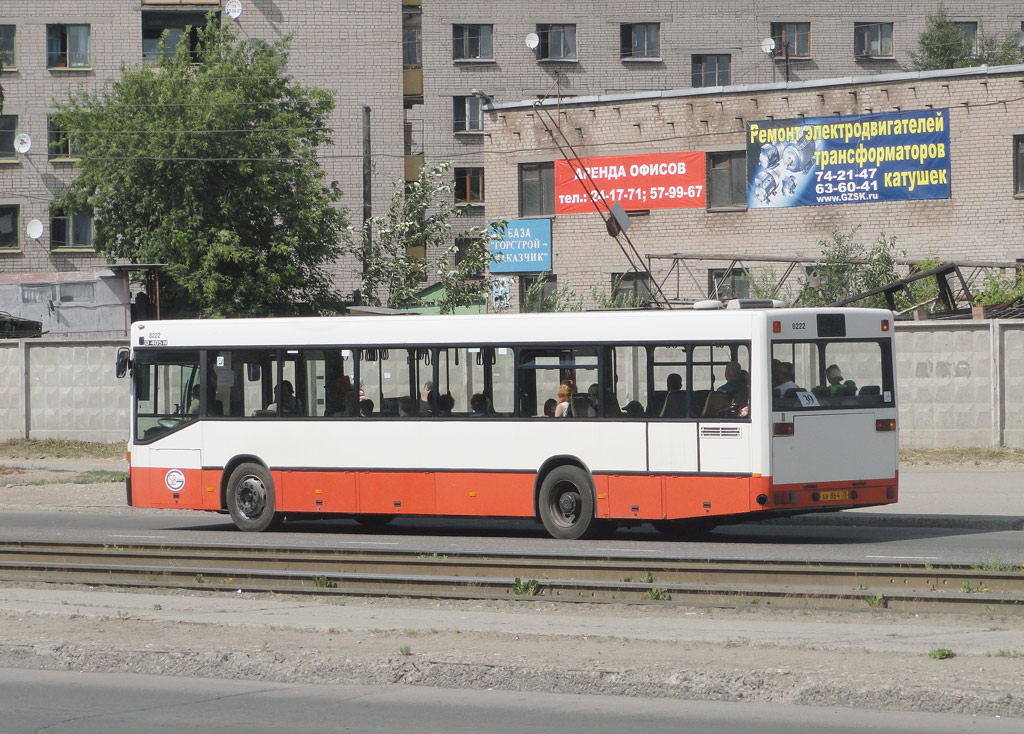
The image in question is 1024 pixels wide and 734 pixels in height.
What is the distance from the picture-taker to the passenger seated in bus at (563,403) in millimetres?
15766

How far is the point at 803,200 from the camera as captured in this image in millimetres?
38281

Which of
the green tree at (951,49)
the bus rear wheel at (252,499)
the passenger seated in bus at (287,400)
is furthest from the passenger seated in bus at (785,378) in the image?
the green tree at (951,49)

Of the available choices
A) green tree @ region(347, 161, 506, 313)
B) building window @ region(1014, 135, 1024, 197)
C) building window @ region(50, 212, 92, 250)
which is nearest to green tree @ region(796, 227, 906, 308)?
building window @ region(1014, 135, 1024, 197)

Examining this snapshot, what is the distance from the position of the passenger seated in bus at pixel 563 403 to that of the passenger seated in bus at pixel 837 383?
9.11 ft

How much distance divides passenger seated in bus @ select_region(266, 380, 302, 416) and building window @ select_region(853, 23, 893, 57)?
4692 cm

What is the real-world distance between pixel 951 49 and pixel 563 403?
47.1 meters

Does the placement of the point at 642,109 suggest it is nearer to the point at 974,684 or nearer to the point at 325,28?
the point at 325,28

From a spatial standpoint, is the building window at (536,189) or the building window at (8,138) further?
the building window at (8,138)

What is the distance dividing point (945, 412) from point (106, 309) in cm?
3106

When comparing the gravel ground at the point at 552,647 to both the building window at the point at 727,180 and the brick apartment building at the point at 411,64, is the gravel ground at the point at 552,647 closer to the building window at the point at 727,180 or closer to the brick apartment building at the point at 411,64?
the building window at the point at 727,180

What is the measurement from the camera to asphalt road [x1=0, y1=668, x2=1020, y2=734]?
705cm

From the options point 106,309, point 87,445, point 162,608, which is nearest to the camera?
point 162,608

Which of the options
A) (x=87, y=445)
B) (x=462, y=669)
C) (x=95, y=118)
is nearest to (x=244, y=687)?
(x=462, y=669)

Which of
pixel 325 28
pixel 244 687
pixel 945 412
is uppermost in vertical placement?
pixel 325 28
